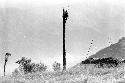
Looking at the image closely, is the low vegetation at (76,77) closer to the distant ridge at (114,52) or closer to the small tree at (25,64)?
the small tree at (25,64)

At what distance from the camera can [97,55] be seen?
145375mm

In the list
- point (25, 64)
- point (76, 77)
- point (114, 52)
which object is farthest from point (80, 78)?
point (114, 52)

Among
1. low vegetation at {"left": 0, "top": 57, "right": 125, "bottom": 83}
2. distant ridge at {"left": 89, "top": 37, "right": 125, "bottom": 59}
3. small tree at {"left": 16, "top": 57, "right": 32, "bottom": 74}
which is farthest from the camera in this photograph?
distant ridge at {"left": 89, "top": 37, "right": 125, "bottom": 59}

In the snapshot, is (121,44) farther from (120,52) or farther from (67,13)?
(67,13)

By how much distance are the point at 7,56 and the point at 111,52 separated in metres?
82.0

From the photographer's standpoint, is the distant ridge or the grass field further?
the distant ridge

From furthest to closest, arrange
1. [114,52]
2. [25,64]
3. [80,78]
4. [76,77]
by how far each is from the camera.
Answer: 1. [114,52]
2. [25,64]
3. [76,77]
4. [80,78]

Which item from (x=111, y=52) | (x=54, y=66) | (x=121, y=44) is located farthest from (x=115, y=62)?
(x=121, y=44)

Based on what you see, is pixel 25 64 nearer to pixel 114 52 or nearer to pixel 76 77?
pixel 114 52

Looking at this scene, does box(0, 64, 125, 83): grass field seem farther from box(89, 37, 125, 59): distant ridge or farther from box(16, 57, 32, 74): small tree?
box(89, 37, 125, 59): distant ridge

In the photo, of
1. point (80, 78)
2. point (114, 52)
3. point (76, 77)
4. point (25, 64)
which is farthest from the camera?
point (114, 52)

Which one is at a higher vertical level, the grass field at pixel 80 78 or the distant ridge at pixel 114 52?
the grass field at pixel 80 78

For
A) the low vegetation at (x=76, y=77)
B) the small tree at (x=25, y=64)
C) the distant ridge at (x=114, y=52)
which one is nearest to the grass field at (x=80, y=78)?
the low vegetation at (x=76, y=77)

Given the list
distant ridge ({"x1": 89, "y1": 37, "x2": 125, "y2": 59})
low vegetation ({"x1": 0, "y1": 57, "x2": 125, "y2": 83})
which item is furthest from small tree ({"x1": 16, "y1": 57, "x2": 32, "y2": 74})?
low vegetation ({"x1": 0, "y1": 57, "x2": 125, "y2": 83})
